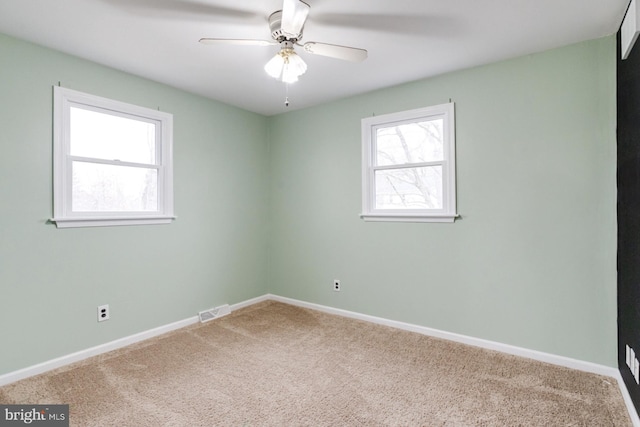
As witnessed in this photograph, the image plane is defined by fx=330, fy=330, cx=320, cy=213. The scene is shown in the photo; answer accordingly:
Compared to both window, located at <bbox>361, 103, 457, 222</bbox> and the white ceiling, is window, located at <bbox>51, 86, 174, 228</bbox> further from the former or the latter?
window, located at <bbox>361, 103, 457, 222</bbox>

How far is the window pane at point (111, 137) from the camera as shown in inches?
109

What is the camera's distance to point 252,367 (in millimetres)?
2590

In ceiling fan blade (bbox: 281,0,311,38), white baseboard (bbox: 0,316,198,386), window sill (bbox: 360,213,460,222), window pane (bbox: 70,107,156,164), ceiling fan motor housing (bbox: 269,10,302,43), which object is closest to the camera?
ceiling fan blade (bbox: 281,0,311,38)

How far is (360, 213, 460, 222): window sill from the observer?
3073 millimetres

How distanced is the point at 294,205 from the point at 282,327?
152 cm

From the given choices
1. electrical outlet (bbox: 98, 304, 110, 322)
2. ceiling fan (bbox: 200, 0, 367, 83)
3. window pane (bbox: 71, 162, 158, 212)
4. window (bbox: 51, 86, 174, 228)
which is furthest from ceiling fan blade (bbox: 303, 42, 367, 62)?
electrical outlet (bbox: 98, 304, 110, 322)

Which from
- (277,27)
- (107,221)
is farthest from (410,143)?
(107,221)

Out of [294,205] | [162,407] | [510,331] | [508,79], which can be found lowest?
[162,407]

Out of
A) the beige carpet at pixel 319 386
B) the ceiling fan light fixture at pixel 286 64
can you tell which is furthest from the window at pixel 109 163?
the ceiling fan light fixture at pixel 286 64

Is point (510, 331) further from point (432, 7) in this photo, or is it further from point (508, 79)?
point (432, 7)

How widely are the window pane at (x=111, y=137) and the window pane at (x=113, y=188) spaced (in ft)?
0.36

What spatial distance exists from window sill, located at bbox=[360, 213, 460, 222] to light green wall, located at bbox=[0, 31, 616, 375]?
3.1 inches

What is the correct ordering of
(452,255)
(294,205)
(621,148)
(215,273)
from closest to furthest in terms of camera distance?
(621,148) < (452,255) < (215,273) < (294,205)

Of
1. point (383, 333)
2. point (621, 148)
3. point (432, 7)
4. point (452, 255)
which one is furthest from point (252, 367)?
point (621, 148)
